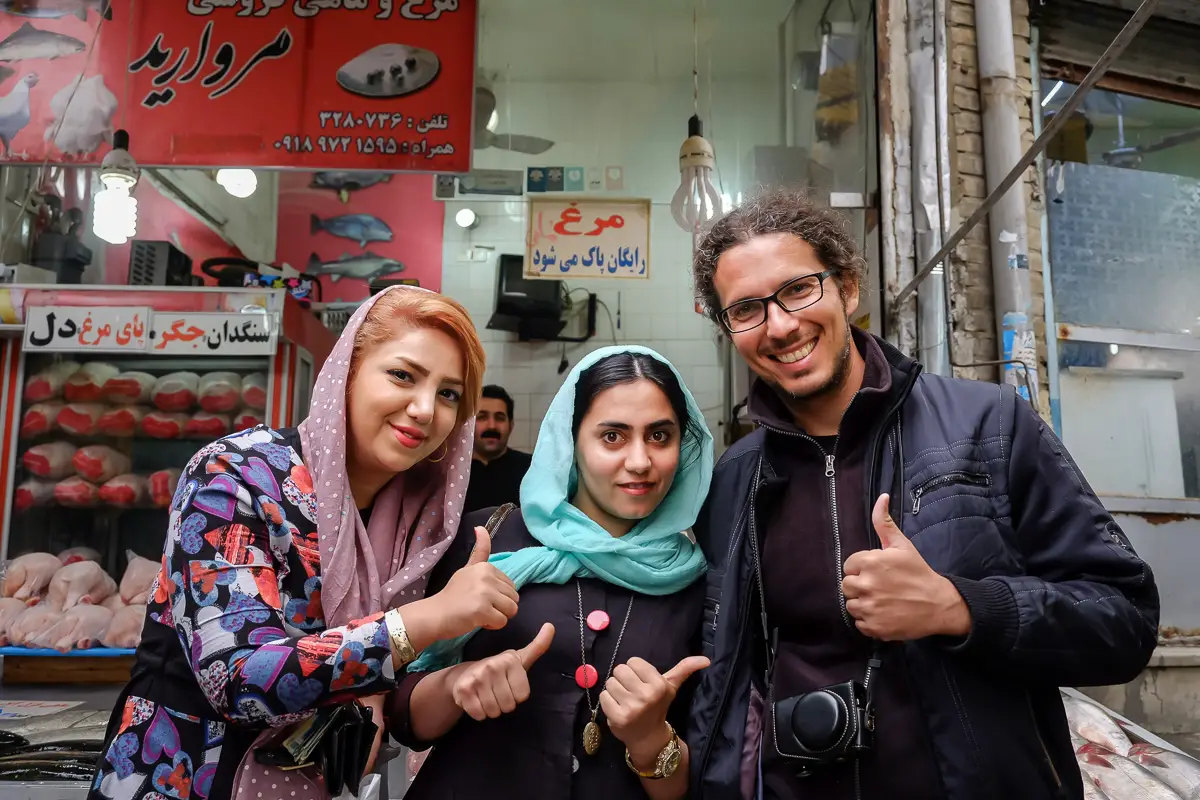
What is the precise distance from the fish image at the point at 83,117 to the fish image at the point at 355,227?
273 cm

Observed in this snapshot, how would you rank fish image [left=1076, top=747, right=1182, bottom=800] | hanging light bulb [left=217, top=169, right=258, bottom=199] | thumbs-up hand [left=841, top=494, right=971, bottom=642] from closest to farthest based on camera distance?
thumbs-up hand [left=841, top=494, right=971, bottom=642] < fish image [left=1076, top=747, right=1182, bottom=800] < hanging light bulb [left=217, top=169, right=258, bottom=199]

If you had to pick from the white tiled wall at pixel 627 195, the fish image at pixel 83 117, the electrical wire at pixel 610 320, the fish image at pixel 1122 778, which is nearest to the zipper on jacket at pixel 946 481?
the fish image at pixel 1122 778

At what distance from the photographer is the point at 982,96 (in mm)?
3293

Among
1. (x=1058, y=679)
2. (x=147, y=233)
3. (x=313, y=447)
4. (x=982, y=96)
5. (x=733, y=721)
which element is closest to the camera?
(x=1058, y=679)

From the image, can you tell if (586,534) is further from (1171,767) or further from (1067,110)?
(1171,767)

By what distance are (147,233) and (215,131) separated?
216 centimetres

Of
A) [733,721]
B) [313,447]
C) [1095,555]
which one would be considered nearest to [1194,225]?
[1095,555]

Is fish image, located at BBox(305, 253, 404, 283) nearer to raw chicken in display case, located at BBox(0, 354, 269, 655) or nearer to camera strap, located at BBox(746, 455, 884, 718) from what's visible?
raw chicken in display case, located at BBox(0, 354, 269, 655)

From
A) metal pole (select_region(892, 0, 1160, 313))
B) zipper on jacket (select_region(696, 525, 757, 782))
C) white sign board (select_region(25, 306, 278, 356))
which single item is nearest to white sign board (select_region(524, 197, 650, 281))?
white sign board (select_region(25, 306, 278, 356))

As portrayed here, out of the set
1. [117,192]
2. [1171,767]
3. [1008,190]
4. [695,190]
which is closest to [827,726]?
[1171,767]

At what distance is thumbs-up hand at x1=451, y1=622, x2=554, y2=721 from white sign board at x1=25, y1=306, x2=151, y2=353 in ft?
11.3

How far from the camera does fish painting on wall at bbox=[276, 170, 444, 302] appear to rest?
21.2 feet

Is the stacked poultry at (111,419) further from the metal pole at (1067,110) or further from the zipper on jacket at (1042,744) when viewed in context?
the zipper on jacket at (1042,744)

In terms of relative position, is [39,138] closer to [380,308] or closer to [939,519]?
[380,308]
